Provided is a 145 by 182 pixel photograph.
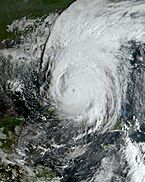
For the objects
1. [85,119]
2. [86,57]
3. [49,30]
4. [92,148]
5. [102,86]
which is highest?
[49,30]

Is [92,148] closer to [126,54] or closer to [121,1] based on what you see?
[126,54]

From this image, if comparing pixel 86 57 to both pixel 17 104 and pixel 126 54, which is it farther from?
pixel 17 104

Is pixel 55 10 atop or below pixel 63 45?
atop

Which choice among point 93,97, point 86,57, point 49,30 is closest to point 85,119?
point 93,97

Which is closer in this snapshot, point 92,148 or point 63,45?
point 92,148

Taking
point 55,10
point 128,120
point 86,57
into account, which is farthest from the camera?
point 55,10

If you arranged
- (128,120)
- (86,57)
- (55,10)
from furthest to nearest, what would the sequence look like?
(55,10) < (86,57) < (128,120)

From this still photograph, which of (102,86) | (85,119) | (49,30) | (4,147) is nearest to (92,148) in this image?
(85,119)
